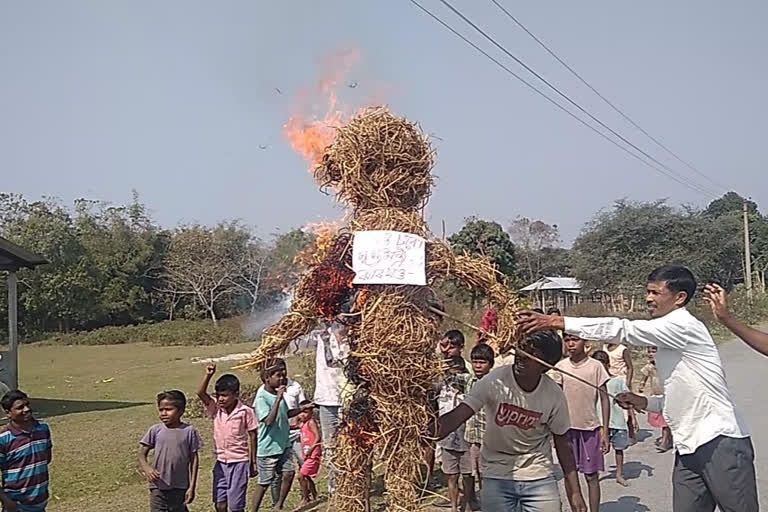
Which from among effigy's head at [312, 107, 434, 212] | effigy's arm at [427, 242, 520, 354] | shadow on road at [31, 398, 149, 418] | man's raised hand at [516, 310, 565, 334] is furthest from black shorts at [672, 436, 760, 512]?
shadow on road at [31, 398, 149, 418]

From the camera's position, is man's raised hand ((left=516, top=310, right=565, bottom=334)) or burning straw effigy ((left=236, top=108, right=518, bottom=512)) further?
burning straw effigy ((left=236, top=108, right=518, bottom=512))

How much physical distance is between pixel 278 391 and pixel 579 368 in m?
2.64

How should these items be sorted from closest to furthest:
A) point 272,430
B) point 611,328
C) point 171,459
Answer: point 611,328, point 171,459, point 272,430

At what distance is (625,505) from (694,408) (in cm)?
347

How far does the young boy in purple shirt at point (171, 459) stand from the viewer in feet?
19.2

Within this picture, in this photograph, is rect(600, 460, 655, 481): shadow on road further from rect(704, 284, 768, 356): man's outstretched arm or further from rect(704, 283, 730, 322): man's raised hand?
rect(704, 283, 730, 322): man's raised hand

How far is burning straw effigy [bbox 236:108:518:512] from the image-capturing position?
4.12 meters

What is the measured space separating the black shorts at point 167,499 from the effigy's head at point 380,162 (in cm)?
275

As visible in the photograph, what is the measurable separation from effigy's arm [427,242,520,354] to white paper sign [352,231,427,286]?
0.12m

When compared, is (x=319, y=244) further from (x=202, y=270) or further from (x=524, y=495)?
(x=202, y=270)

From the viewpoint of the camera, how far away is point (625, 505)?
7.28 meters

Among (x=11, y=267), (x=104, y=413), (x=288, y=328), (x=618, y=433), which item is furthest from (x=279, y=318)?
(x=104, y=413)

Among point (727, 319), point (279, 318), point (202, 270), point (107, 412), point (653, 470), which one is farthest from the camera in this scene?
point (202, 270)

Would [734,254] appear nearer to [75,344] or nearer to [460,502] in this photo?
[75,344]
